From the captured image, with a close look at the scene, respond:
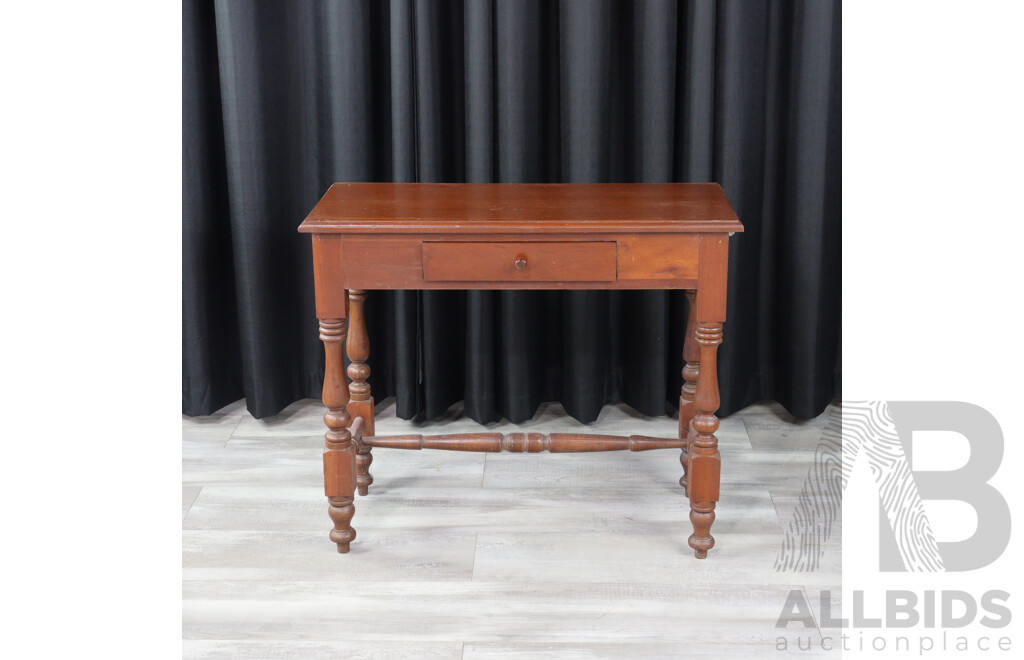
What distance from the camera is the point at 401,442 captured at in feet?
7.86

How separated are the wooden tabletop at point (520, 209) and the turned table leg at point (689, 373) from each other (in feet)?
0.98

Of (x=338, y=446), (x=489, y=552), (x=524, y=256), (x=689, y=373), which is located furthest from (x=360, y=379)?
(x=689, y=373)

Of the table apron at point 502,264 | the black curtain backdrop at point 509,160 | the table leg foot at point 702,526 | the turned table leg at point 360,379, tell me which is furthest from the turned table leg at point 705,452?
the turned table leg at point 360,379

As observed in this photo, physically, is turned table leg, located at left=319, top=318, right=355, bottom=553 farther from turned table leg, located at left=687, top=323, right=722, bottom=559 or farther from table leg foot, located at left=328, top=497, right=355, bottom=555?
turned table leg, located at left=687, top=323, right=722, bottom=559

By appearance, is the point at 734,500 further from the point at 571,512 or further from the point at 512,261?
the point at 512,261

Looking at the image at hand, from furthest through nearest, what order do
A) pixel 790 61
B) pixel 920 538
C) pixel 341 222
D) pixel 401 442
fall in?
pixel 790 61 → pixel 401 442 → pixel 920 538 → pixel 341 222

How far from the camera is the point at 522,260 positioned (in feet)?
6.82

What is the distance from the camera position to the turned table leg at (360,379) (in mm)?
2395

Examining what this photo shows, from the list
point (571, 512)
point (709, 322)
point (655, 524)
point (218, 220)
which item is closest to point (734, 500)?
point (655, 524)

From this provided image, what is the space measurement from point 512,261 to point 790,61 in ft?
3.85

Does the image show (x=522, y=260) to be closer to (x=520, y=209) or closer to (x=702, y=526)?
(x=520, y=209)

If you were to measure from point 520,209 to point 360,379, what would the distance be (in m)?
0.63

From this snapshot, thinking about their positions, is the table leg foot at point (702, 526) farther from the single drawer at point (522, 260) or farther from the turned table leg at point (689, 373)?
the single drawer at point (522, 260)

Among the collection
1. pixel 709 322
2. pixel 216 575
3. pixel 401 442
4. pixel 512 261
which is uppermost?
pixel 512 261
